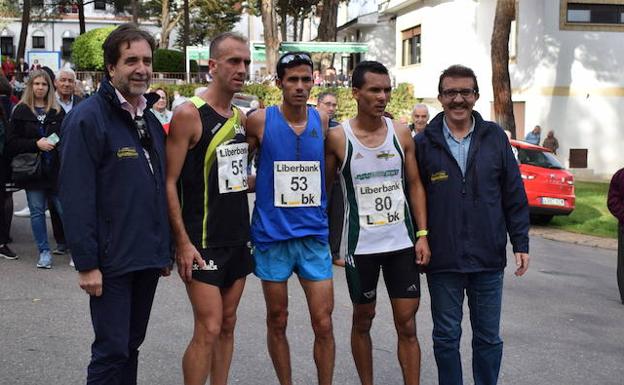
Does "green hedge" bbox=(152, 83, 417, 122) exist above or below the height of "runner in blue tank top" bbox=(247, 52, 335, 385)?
above

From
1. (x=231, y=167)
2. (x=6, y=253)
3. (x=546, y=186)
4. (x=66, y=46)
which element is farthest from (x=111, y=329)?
(x=66, y=46)

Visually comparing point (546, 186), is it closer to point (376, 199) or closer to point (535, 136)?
point (376, 199)

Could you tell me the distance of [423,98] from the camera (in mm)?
35375

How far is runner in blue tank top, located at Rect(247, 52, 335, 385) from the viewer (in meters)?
4.90

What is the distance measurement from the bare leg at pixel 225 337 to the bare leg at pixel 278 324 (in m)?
0.20

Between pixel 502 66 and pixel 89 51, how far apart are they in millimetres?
23999

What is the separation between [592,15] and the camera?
29.1 m

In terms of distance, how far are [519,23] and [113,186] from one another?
2699cm

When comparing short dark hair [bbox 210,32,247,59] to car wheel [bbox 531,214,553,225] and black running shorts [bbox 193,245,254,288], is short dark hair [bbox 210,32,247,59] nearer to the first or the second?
black running shorts [bbox 193,245,254,288]

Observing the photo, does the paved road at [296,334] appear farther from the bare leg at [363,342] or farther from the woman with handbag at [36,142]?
the woman with handbag at [36,142]

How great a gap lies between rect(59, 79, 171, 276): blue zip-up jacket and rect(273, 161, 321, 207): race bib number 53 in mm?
843

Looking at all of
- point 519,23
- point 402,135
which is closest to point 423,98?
point 519,23

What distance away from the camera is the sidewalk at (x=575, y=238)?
14.2 metres

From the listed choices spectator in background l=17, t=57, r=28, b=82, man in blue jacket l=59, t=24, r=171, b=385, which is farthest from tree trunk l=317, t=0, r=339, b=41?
man in blue jacket l=59, t=24, r=171, b=385
